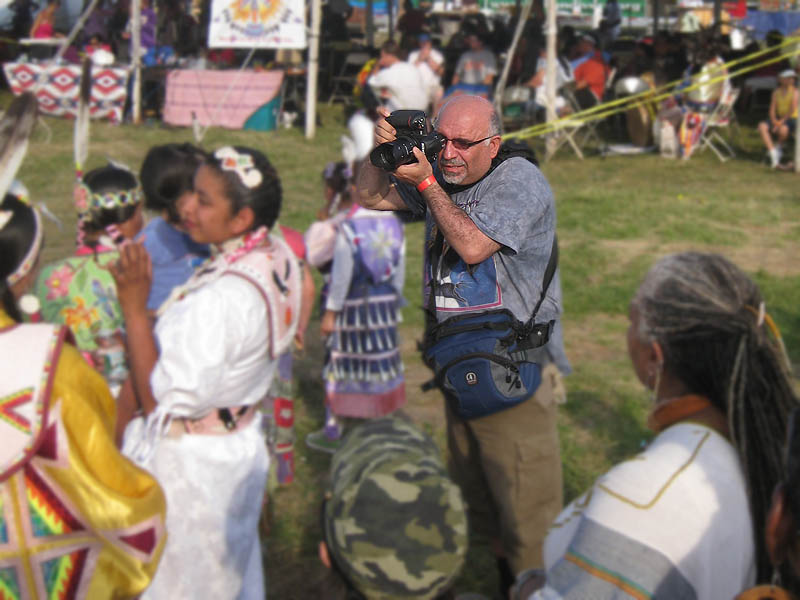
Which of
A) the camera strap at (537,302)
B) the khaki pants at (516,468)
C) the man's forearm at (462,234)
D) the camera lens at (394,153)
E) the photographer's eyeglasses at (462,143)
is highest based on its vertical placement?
the photographer's eyeglasses at (462,143)

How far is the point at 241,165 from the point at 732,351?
201 cm

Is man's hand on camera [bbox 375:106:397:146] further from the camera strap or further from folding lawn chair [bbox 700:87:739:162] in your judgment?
folding lawn chair [bbox 700:87:739:162]

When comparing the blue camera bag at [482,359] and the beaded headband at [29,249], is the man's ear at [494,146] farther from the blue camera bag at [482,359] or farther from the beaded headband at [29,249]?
the beaded headband at [29,249]

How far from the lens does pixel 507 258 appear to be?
0.54 m

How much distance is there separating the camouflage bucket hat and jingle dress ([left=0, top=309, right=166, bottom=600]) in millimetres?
620

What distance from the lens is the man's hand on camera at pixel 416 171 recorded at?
55 cm

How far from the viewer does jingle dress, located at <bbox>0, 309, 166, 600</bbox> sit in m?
2.26

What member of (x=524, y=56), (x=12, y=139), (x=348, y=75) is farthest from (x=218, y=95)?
(x=12, y=139)

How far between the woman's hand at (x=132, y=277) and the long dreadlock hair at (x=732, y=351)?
6.04 ft

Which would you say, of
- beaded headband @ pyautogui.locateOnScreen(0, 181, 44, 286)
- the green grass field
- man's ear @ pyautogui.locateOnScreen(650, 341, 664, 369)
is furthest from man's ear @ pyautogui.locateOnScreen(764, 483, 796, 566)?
the green grass field

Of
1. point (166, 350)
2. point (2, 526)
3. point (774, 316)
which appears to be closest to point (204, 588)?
point (166, 350)

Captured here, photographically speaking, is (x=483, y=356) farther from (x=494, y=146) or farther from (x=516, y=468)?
(x=516, y=468)

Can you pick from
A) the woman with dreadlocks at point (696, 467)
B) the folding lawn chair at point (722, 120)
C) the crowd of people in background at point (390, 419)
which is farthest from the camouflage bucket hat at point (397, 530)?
the folding lawn chair at point (722, 120)

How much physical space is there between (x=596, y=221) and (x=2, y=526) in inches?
367
